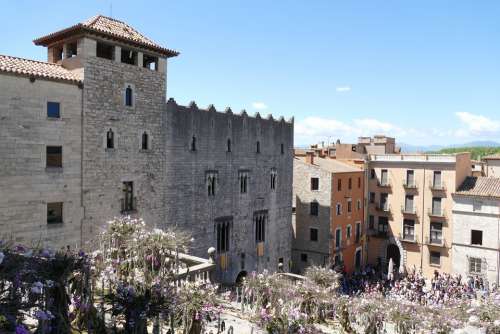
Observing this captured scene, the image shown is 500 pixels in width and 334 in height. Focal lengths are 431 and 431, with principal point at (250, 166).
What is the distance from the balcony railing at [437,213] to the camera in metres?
38.4

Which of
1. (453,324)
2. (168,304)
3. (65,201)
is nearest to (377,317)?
(453,324)

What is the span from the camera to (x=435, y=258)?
39094mm

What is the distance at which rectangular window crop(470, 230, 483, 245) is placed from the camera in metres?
36.2

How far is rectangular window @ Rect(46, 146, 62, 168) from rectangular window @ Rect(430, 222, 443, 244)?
1276 inches

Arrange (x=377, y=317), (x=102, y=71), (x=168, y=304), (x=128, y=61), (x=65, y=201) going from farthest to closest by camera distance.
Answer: (x=128, y=61), (x=102, y=71), (x=65, y=201), (x=377, y=317), (x=168, y=304)

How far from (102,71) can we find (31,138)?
487 centimetres

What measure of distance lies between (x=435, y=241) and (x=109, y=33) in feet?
106

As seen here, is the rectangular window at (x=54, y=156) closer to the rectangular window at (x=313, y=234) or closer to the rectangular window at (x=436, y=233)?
the rectangular window at (x=313, y=234)

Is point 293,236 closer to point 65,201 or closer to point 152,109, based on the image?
point 152,109

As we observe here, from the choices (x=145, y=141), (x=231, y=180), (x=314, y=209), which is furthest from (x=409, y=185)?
(x=145, y=141)

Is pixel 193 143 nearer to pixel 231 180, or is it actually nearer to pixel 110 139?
pixel 231 180

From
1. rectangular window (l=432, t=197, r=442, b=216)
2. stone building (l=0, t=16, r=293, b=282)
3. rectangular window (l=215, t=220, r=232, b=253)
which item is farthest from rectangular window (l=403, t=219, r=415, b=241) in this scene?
rectangular window (l=215, t=220, r=232, b=253)

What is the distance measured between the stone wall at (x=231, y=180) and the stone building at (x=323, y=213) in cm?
302

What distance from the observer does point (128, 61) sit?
23.7m
